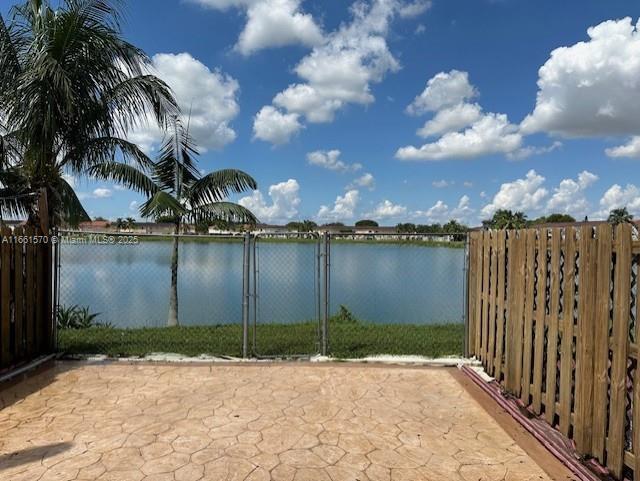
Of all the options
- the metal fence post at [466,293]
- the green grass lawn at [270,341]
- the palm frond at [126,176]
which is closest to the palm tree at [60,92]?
the palm frond at [126,176]

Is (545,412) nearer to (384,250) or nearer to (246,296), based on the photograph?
(246,296)

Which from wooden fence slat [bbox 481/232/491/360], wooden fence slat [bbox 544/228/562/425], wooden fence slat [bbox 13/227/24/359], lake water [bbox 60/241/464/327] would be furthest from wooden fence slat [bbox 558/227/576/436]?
wooden fence slat [bbox 13/227/24/359]

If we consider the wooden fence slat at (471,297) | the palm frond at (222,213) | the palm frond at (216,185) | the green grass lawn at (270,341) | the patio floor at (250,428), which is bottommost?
the green grass lawn at (270,341)

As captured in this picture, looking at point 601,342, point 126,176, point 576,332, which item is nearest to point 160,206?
point 126,176

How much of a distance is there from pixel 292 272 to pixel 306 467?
5.74 m

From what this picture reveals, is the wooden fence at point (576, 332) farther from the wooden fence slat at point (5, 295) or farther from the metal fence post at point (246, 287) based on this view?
the wooden fence slat at point (5, 295)

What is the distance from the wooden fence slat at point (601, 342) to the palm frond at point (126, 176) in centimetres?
801

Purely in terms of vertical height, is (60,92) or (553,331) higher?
(60,92)

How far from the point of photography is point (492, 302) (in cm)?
497

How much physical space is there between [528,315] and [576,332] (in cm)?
77

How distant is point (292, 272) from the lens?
8.63 meters

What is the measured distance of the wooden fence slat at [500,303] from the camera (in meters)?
4.71

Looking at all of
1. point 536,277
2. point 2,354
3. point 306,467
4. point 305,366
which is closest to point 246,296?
point 305,366

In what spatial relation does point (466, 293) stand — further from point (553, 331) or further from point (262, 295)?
point (262, 295)
